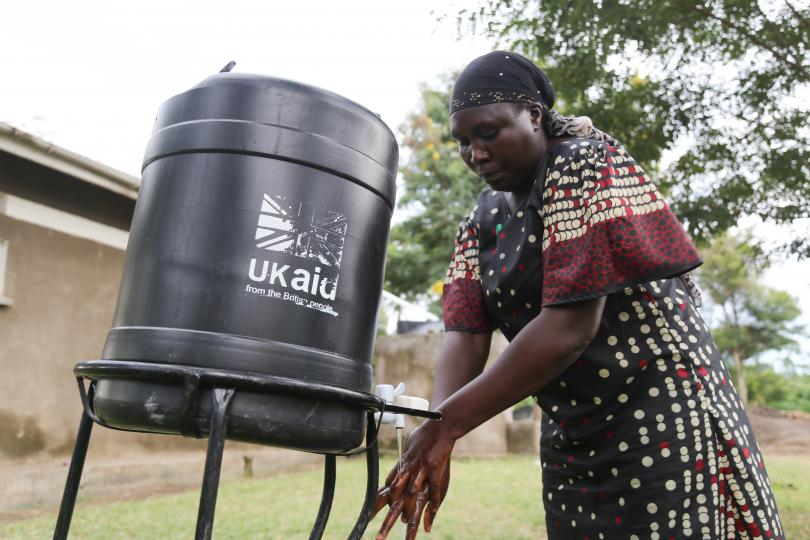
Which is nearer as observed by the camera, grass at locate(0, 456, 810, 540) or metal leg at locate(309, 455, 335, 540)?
metal leg at locate(309, 455, 335, 540)

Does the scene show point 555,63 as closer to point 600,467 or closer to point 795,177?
point 795,177

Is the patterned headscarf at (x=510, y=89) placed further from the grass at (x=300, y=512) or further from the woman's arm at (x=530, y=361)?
the grass at (x=300, y=512)

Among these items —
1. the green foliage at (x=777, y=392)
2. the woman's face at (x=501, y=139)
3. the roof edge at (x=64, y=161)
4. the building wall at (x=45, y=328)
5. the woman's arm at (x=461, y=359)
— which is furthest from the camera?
the green foliage at (x=777, y=392)

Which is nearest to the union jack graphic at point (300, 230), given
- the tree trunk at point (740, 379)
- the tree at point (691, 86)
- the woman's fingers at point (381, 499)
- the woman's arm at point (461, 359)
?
the woman's fingers at point (381, 499)

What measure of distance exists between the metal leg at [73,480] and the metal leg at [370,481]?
1.80 ft

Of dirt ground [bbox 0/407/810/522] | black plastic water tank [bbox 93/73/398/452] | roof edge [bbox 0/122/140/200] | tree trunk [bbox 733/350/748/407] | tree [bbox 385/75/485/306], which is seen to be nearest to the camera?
black plastic water tank [bbox 93/73/398/452]

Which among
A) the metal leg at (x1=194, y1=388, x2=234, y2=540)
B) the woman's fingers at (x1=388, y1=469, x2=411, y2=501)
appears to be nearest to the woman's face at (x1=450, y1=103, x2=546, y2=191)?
the woman's fingers at (x1=388, y1=469, x2=411, y2=501)

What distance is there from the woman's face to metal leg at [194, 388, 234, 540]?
80 cm

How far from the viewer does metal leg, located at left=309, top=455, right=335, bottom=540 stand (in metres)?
1.42

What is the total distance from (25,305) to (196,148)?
5704mm

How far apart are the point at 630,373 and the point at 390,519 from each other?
2.03ft

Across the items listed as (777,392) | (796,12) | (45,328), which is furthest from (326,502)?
(777,392)

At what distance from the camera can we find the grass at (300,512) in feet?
17.1

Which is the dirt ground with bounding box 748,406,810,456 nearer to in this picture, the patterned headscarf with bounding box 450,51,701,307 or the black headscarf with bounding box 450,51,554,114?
the patterned headscarf with bounding box 450,51,701,307
